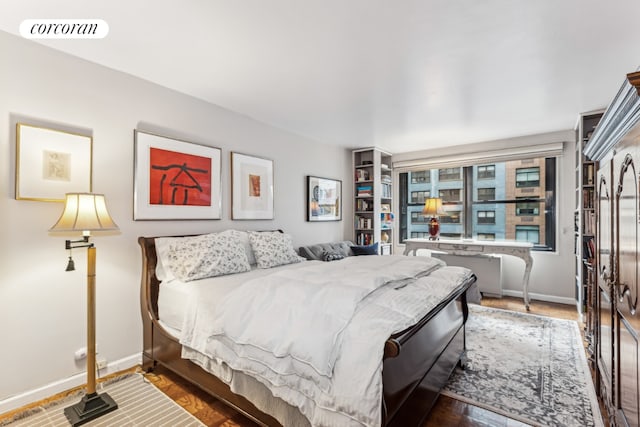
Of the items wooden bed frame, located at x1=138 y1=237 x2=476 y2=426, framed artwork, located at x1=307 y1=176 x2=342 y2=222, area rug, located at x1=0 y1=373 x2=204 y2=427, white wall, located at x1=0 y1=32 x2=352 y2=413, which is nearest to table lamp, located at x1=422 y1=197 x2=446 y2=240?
framed artwork, located at x1=307 y1=176 x2=342 y2=222

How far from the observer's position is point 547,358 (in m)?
2.71

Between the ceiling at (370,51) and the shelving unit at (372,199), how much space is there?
6.04 feet

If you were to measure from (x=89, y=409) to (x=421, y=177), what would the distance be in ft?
17.9

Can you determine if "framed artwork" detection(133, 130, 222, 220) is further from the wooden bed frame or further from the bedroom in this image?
the wooden bed frame

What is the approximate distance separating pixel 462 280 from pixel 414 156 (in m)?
3.57

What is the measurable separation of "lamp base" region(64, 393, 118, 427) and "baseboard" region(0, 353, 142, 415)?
0.28 m

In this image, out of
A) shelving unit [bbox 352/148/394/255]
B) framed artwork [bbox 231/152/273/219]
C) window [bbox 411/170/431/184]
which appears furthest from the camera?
window [bbox 411/170/431/184]

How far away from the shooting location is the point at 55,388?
2.17 metres

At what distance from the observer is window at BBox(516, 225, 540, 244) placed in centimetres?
470

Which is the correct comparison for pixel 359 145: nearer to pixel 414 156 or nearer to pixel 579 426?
pixel 414 156

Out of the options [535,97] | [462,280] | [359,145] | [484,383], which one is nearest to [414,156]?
[359,145]

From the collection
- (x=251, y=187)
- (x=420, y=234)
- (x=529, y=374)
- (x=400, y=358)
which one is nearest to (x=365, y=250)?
(x=420, y=234)

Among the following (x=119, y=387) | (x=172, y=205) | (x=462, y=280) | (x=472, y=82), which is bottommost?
(x=119, y=387)

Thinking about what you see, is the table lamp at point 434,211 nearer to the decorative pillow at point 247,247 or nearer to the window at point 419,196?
the window at point 419,196
